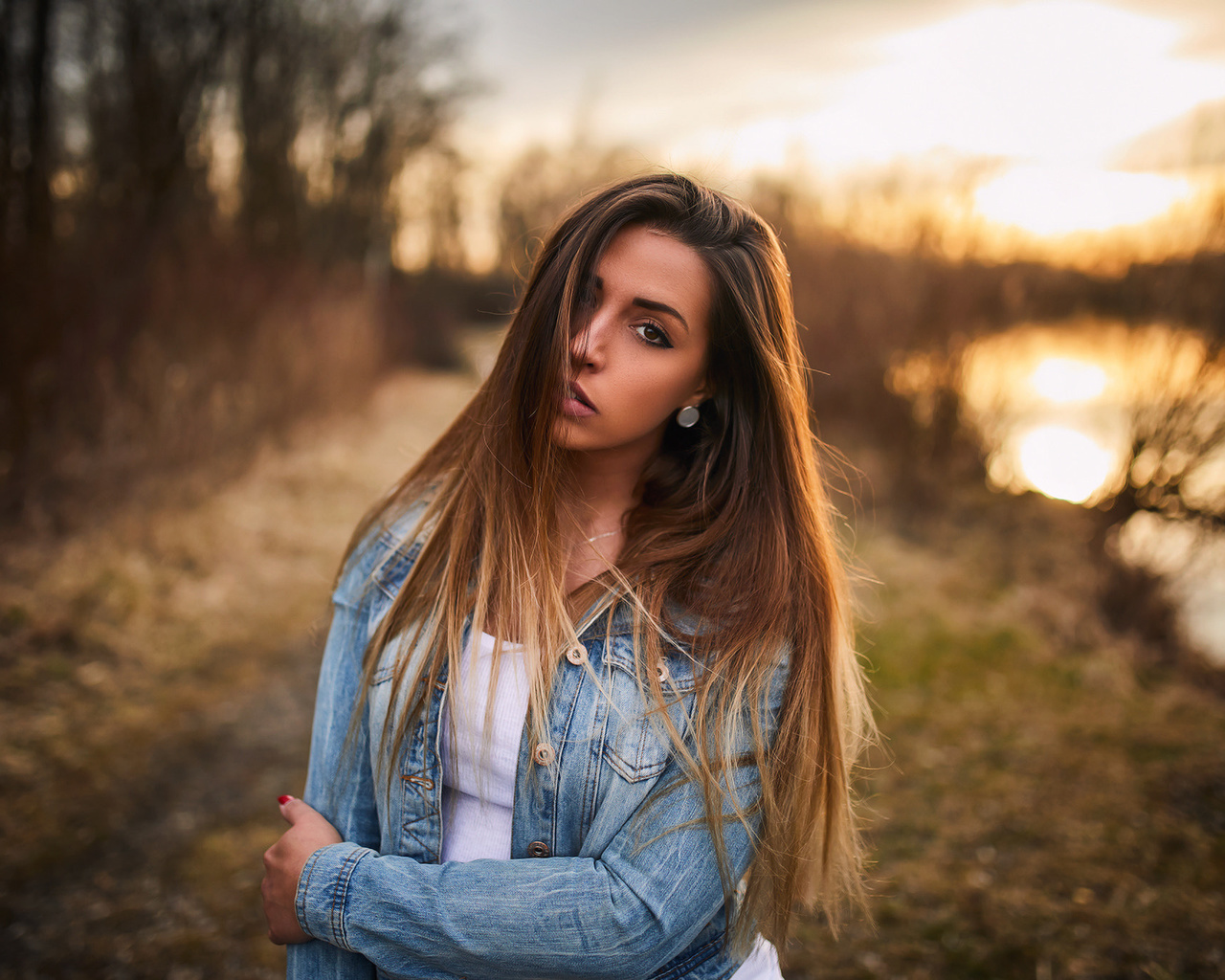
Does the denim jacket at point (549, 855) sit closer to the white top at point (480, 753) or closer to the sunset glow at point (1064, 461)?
the white top at point (480, 753)

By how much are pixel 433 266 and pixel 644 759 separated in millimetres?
18729

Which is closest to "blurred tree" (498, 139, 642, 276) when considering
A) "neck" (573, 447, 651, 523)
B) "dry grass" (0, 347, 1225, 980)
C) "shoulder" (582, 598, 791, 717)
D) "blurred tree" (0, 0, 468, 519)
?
"blurred tree" (0, 0, 468, 519)

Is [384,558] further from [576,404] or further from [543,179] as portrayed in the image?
[543,179]

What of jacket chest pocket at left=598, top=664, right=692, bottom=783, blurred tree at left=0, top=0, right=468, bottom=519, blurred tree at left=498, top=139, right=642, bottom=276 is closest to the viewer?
jacket chest pocket at left=598, top=664, right=692, bottom=783

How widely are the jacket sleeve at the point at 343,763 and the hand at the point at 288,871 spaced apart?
6cm

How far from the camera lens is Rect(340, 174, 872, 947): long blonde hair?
1301 mm

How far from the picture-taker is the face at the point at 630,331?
137 cm

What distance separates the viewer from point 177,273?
20.1ft

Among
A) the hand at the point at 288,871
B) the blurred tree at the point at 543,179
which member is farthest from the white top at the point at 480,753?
the blurred tree at the point at 543,179

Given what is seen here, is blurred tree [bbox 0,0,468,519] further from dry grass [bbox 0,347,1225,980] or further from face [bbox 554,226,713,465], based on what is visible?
face [bbox 554,226,713,465]

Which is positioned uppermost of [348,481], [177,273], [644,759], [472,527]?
[177,273]

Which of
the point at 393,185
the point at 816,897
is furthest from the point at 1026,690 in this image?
the point at 393,185

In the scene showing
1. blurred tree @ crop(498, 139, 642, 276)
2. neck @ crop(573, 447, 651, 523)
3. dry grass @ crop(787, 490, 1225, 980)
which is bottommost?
dry grass @ crop(787, 490, 1225, 980)

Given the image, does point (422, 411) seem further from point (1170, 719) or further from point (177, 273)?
point (1170, 719)
